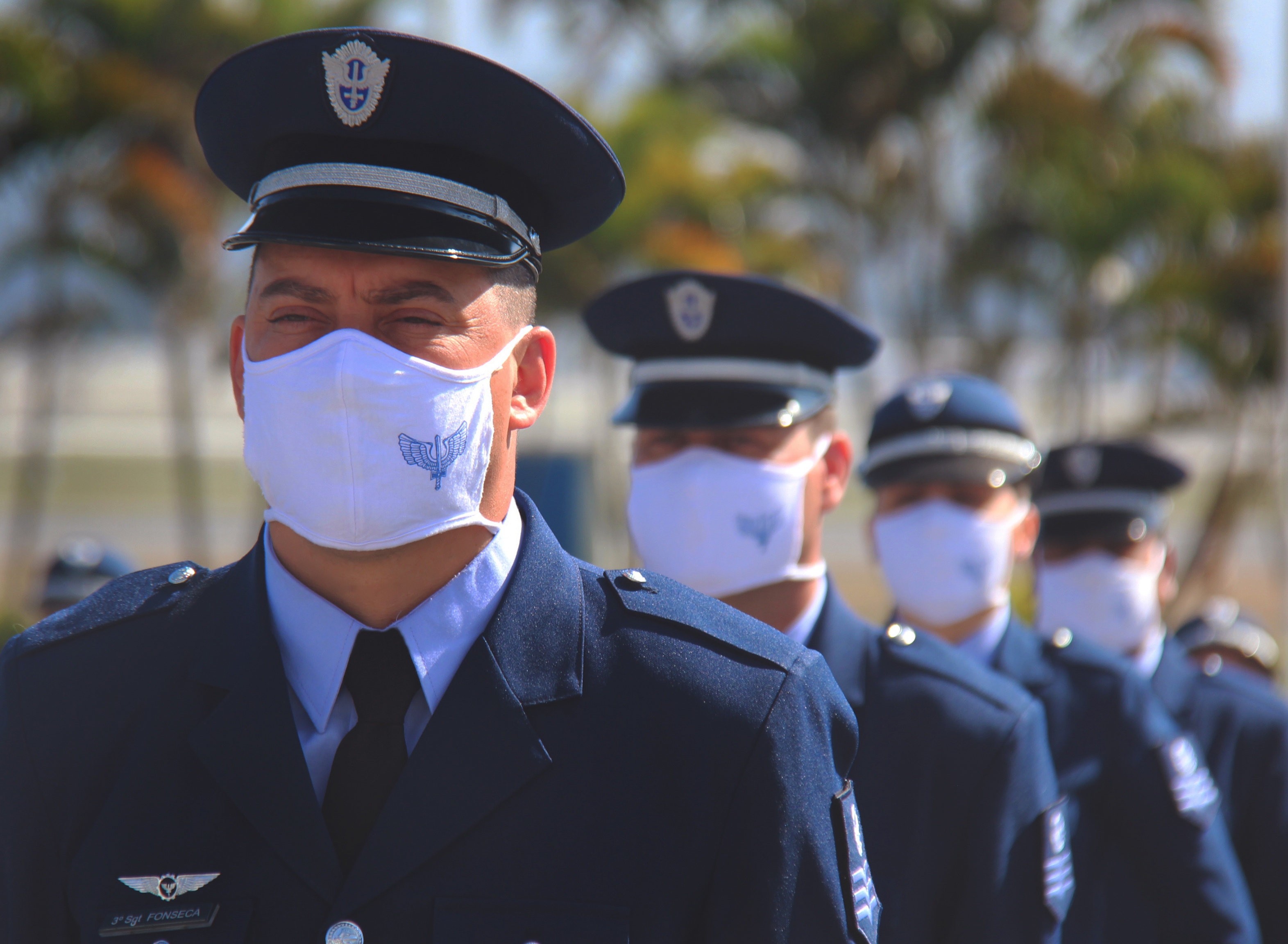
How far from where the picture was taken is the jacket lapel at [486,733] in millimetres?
1698

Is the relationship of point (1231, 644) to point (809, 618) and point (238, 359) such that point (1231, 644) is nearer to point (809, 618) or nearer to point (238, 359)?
point (809, 618)

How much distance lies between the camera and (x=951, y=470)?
3.74 m

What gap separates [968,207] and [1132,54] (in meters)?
1.90

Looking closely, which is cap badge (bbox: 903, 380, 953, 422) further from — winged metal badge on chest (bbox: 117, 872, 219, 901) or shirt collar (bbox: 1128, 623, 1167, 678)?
winged metal badge on chest (bbox: 117, 872, 219, 901)

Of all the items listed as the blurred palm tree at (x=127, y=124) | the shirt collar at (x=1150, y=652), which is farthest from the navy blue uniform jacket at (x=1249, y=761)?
the blurred palm tree at (x=127, y=124)

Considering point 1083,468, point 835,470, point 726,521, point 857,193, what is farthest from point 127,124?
point 726,521

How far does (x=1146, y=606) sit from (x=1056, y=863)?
2000mm

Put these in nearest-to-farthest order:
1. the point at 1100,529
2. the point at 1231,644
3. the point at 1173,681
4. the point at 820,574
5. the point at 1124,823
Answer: the point at 820,574 < the point at 1124,823 < the point at 1173,681 < the point at 1100,529 < the point at 1231,644

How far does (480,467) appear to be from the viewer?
1.89 meters

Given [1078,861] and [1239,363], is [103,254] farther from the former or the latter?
[1078,861]

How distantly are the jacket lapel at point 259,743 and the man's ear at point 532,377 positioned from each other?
1.42 ft

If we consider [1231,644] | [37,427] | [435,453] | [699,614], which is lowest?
[37,427]

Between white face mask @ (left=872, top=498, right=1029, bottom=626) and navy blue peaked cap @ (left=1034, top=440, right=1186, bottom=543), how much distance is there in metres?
1.08

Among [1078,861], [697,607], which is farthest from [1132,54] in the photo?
[697,607]
